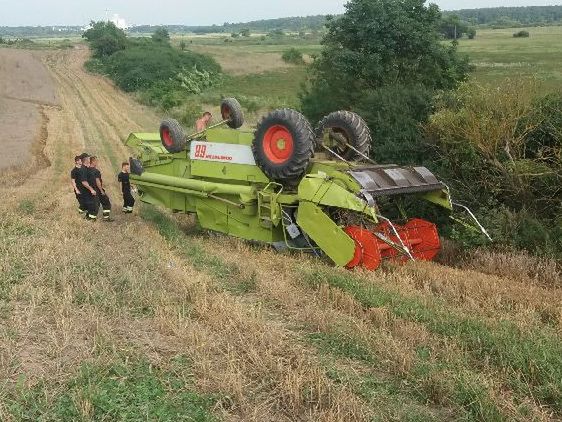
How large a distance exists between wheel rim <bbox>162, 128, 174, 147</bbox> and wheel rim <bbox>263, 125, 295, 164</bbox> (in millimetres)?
2170

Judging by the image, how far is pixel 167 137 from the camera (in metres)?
11.0

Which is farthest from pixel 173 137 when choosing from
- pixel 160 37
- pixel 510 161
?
pixel 160 37

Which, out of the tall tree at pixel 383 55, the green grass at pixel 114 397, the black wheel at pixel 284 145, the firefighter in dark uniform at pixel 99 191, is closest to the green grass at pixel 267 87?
the tall tree at pixel 383 55

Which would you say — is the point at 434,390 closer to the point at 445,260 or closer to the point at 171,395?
the point at 171,395

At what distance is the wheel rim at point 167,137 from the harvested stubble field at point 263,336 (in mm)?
2127

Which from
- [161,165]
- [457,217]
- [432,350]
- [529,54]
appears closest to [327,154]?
[457,217]

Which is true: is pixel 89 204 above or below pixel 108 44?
below

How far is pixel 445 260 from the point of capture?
9.30m

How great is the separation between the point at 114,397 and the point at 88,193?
749 centimetres

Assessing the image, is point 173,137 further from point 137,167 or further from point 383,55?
point 383,55

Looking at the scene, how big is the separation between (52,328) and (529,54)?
166ft

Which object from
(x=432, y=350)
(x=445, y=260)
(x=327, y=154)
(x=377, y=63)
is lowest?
(x=445, y=260)

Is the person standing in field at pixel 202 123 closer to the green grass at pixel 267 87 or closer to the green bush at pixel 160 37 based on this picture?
the green grass at pixel 267 87

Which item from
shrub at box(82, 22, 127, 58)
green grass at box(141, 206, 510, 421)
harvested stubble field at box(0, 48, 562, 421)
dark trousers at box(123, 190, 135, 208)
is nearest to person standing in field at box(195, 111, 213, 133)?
dark trousers at box(123, 190, 135, 208)
